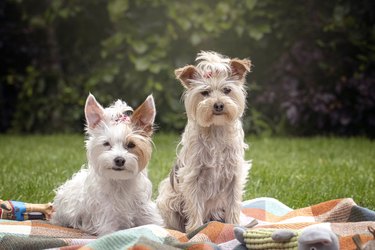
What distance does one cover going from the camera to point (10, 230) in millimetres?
4699

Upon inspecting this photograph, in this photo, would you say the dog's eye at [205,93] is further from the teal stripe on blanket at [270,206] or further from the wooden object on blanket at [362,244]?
the wooden object on blanket at [362,244]

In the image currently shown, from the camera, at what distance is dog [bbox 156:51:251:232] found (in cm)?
500

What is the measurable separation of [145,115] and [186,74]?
48 cm

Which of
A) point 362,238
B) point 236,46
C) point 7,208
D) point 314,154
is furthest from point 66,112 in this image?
point 362,238

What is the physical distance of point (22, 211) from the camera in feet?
17.4

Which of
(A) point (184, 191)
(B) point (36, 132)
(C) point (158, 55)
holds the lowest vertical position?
(B) point (36, 132)


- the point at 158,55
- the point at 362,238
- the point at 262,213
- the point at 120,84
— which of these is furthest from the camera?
the point at 120,84

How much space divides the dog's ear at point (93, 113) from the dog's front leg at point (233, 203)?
114cm

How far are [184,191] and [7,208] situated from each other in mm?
1424

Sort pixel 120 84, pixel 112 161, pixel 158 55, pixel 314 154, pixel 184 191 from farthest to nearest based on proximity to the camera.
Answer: pixel 120 84
pixel 158 55
pixel 314 154
pixel 184 191
pixel 112 161

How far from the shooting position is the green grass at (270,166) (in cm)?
644

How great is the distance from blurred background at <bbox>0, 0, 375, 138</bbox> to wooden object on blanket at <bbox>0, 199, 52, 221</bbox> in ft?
18.5

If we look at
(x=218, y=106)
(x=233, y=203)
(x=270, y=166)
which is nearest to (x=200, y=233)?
(x=233, y=203)

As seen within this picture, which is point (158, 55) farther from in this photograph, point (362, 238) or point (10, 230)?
point (362, 238)
